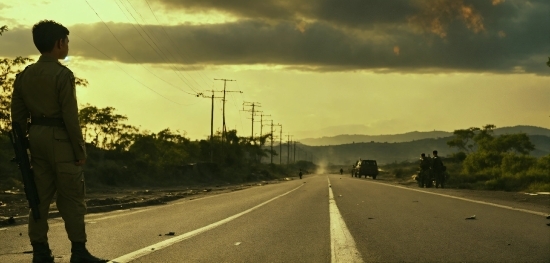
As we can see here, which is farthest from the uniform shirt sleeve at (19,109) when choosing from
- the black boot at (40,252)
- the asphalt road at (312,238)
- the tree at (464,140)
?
the tree at (464,140)

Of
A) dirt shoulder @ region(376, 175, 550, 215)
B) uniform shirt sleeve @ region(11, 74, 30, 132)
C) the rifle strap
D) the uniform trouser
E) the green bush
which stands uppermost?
the green bush

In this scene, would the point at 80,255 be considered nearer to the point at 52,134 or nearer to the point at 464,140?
the point at 52,134

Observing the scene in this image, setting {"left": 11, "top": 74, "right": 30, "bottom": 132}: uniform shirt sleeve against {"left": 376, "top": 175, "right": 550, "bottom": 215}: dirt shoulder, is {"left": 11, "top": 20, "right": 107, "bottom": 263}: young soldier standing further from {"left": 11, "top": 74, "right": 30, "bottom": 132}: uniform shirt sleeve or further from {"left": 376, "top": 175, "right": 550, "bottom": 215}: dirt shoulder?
{"left": 376, "top": 175, "right": 550, "bottom": 215}: dirt shoulder

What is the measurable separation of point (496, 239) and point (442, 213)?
5354mm

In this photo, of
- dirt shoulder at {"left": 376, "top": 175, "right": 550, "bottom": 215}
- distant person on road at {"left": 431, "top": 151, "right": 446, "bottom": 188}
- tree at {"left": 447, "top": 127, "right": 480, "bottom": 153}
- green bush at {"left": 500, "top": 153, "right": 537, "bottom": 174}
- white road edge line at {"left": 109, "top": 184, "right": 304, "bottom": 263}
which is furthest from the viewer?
tree at {"left": 447, "top": 127, "right": 480, "bottom": 153}

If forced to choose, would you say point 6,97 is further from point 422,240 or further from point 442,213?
point 422,240

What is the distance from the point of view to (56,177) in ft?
24.9

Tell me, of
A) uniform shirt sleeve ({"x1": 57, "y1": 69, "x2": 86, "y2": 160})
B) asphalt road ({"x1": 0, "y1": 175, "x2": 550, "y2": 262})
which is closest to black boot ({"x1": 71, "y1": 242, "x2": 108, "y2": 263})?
asphalt road ({"x1": 0, "y1": 175, "x2": 550, "y2": 262})

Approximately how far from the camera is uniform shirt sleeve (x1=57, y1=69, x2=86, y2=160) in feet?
24.6

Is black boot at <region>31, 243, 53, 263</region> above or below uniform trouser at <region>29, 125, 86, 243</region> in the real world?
below

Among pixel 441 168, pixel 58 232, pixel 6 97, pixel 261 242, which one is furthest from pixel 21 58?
pixel 261 242

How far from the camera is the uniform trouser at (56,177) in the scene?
7.46 m

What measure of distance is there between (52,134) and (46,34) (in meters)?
1.13

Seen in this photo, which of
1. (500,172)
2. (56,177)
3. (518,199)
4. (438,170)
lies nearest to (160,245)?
(56,177)
